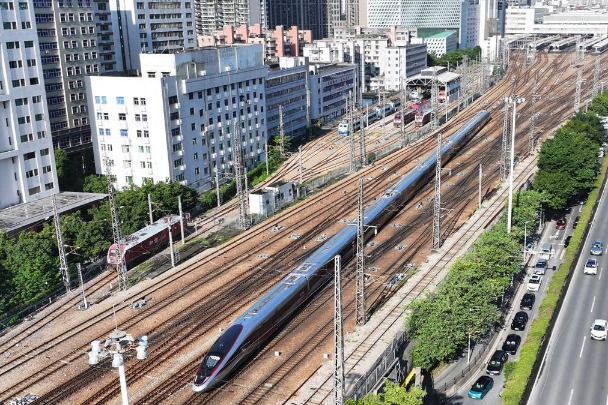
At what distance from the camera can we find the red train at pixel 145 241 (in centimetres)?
4847

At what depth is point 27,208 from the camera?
193 feet

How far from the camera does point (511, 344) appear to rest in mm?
38625

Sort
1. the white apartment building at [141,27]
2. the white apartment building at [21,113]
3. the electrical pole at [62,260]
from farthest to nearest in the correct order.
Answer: the white apartment building at [141,27] < the white apartment building at [21,113] < the electrical pole at [62,260]

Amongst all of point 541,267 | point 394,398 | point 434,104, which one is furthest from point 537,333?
point 434,104

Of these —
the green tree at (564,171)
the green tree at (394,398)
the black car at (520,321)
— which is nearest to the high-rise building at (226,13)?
the green tree at (564,171)

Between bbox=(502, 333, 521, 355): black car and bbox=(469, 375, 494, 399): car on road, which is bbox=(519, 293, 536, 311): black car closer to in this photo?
bbox=(502, 333, 521, 355): black car

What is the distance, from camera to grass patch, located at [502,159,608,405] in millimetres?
32750

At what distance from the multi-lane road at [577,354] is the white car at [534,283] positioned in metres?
2.10

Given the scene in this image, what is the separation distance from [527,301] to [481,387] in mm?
11422

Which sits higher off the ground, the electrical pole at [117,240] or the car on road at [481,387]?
the electrical pole at [117,240]

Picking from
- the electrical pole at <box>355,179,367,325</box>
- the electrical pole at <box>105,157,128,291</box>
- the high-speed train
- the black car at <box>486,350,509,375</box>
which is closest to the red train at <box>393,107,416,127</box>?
the high-speed train

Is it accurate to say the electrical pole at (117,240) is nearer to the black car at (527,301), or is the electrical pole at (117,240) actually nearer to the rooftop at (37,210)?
the rooftop at (37,210)

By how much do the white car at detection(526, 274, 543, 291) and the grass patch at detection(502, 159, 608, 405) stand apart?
85cm

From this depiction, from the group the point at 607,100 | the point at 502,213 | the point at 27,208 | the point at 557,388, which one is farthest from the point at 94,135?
the point at 607,100
